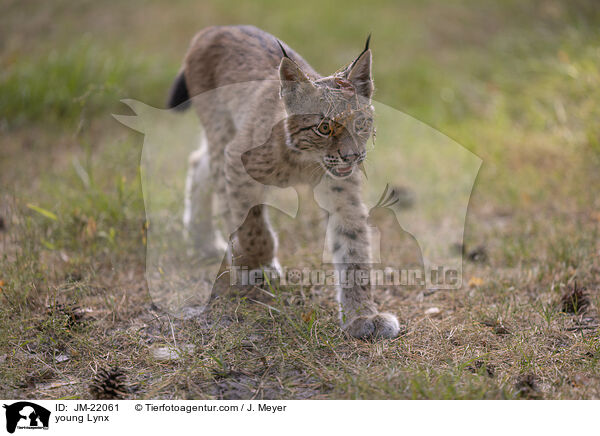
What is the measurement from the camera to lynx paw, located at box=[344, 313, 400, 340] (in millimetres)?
3203

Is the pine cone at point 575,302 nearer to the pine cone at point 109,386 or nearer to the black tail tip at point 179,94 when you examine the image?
the pine cone at point 109,386

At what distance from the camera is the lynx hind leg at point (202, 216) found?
4.37 metres

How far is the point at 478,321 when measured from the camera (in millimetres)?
3314

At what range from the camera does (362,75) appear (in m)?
3.06

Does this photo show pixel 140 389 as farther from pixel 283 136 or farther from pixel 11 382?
pixel 283 136

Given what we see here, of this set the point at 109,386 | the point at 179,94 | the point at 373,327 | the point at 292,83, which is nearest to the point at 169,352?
the point at 109,386

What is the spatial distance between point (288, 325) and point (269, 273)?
0.61m

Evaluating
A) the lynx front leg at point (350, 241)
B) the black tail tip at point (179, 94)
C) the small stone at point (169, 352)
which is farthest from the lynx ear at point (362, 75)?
the black tail tip at point (179, 94)

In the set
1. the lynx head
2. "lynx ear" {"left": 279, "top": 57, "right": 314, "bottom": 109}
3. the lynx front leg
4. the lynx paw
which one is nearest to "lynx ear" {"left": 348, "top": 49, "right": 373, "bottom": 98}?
the lynx head
